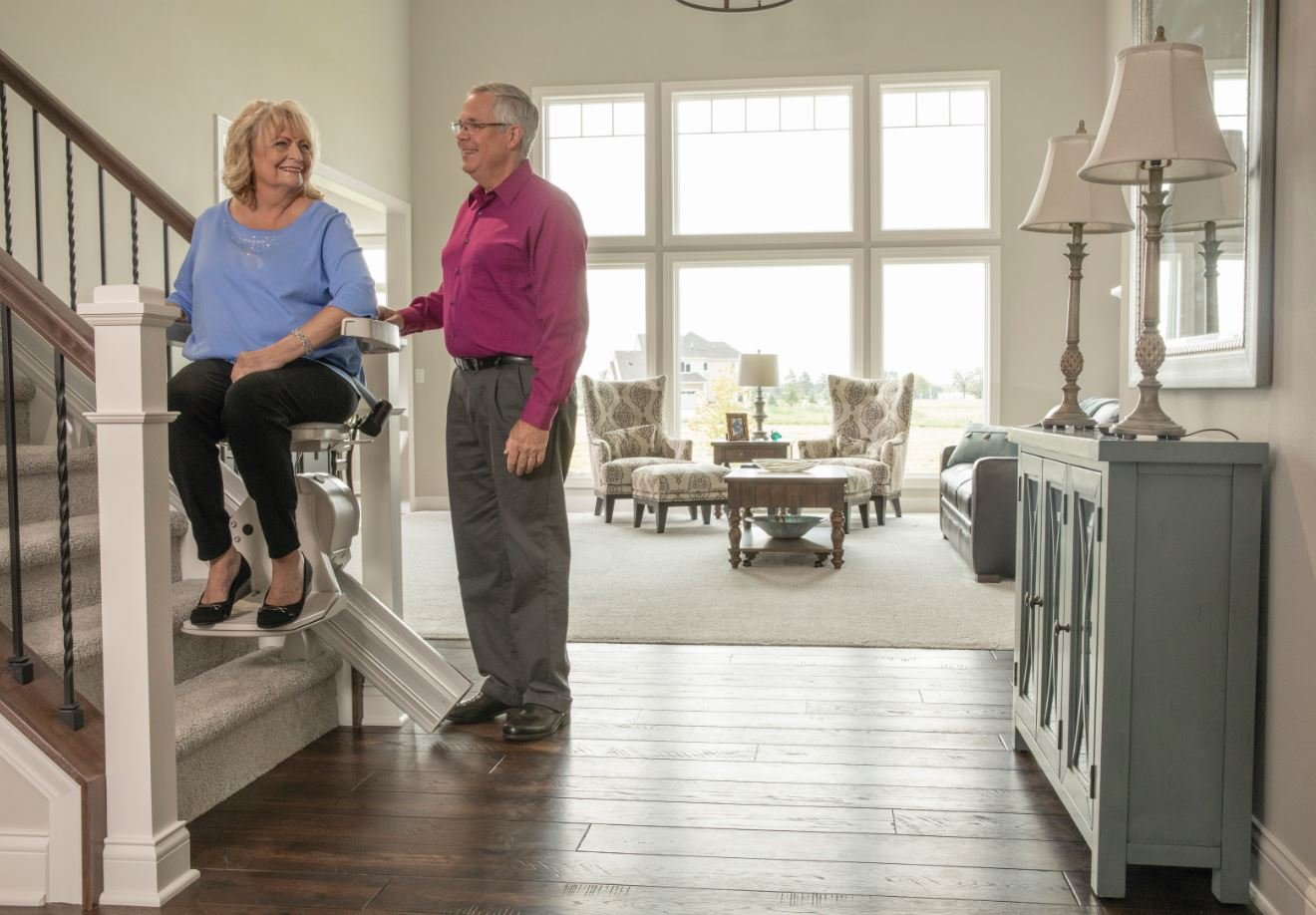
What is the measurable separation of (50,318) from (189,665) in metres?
0.99

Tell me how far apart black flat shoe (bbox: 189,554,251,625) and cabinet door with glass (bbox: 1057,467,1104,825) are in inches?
69.5

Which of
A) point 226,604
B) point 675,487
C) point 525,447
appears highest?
point 525,447

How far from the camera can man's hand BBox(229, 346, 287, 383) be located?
7.84ft

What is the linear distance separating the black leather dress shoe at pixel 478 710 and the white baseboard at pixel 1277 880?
1773mm

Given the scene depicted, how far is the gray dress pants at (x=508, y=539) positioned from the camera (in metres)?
2.83

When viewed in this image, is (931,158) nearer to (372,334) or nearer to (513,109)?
(513,109)

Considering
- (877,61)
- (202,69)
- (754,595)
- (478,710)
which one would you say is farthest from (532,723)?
(877,61)

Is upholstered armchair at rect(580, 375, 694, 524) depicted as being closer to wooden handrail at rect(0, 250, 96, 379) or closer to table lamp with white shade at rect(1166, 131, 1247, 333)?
table lamp with white shade at rect(1166, 131, 1247, 333)

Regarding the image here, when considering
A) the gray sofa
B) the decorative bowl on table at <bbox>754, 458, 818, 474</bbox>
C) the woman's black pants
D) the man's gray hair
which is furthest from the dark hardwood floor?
the decorative bowl on table at <bbox>754, 458, 818, 474</bbox>

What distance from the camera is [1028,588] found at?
265 centimetres

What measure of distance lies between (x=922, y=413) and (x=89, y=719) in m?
7.74

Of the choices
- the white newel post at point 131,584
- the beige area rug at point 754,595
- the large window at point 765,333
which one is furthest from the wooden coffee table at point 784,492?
the white newel post at point 131,584

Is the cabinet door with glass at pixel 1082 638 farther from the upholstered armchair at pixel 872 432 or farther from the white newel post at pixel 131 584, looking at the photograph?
the upholstered armchair at pixel 872 432

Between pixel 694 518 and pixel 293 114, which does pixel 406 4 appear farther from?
pixel 293 114
